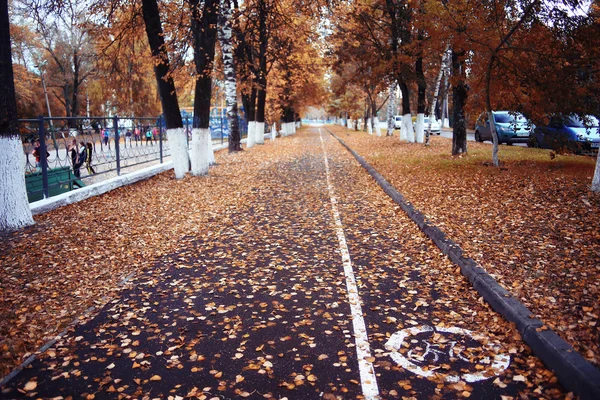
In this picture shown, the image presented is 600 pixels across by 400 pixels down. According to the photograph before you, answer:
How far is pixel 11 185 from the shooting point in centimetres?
795

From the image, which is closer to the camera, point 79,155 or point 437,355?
point 437,355

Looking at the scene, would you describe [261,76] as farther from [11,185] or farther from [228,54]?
[11,185]

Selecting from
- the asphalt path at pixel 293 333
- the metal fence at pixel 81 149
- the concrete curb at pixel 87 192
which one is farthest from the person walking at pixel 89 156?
the asphalt path at pixel 293 333

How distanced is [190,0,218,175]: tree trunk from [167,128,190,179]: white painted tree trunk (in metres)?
0.31

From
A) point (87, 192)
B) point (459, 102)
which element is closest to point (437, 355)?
point (87, 192)

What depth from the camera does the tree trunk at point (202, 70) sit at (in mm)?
14031

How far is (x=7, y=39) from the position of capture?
25.7 ft

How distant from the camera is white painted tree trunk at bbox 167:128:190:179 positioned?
14250 millimetres

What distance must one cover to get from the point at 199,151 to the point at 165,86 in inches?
88.2

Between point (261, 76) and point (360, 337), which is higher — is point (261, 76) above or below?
above

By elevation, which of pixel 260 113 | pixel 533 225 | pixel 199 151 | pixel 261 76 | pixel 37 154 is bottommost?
pixel 533 225

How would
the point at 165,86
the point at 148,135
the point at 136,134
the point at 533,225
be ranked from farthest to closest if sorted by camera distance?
the point at 148,135 → the point at 136,134 → the point at 165,86 → the point at 533,225

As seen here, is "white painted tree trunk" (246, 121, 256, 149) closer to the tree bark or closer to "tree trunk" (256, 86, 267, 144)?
"tree trunk" (256, 86, 267, 144)

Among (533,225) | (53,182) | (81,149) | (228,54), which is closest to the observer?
(533,225)
